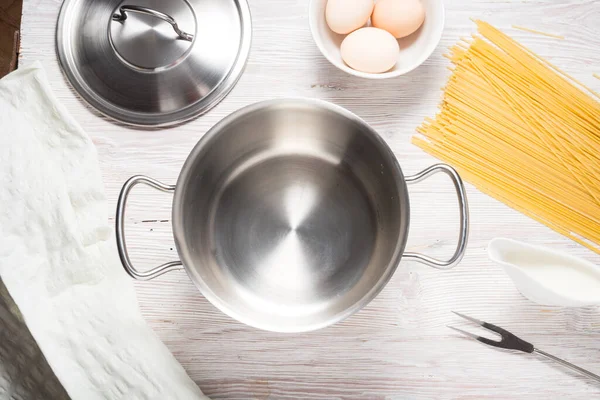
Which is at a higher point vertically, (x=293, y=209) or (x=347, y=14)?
(x=347, y=14)

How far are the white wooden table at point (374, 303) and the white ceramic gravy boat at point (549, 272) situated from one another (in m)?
0.06

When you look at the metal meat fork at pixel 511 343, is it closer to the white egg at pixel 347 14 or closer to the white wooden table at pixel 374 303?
the white wooden table at pixel 374 303

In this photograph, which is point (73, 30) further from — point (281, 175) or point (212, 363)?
point (212, 363)

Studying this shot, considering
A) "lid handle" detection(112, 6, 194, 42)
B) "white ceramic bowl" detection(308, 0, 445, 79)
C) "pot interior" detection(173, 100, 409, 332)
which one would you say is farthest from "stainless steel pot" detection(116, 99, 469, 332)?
"lid handle" detection(112, 6, 194, 42)

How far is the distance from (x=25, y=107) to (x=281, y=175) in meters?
0.40

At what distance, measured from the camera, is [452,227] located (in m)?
0.78

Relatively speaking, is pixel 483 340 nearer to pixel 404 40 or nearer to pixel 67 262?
pixel 404 40

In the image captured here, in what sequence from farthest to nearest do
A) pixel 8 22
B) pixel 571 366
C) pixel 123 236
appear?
pixel 8 22
pixel 571 366
pixel 123 236

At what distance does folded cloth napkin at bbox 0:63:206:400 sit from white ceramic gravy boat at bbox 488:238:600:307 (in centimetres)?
49

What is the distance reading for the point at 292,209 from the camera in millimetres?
799

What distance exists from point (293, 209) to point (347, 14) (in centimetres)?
30

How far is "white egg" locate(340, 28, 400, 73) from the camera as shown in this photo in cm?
73

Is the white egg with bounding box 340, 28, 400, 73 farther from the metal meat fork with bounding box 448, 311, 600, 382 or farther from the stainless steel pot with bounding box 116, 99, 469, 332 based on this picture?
the metal meat fork with bounding box 448, 311, 600, 382

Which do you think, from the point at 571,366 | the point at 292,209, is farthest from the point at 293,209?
the point at 571,366
